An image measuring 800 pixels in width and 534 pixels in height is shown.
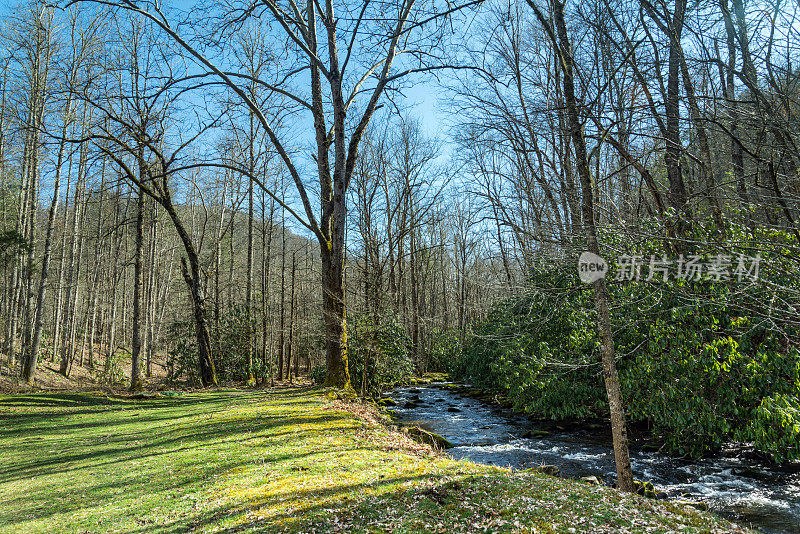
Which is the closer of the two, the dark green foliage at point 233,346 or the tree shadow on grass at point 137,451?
the tree shadow on grass at point 137,451

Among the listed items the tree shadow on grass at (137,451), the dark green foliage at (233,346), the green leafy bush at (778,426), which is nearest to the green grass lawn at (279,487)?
the tree shadow on grass at (137,451)

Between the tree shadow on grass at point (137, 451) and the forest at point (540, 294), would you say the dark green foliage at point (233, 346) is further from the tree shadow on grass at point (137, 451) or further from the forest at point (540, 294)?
the tree shadow on grass at point (137, 451)

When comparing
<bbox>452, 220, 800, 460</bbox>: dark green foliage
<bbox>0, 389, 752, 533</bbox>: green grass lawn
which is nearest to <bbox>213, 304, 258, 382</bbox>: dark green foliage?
<bbox>0, 389, 752, 533</bbox>: green grass lawn

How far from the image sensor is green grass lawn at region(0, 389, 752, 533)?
4094 millimetres

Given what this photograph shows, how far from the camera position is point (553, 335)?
504 inches

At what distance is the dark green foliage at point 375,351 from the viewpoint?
14.1m

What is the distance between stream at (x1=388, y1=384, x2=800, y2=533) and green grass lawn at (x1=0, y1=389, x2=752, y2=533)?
236 centimetres

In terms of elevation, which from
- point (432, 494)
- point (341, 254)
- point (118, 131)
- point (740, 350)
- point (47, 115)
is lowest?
point (432, 494)

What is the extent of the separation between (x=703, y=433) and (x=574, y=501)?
5.81 metres

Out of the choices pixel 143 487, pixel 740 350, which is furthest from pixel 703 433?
pixel 143 487

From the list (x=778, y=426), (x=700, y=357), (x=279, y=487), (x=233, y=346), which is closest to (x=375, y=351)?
(x=233, y=346)

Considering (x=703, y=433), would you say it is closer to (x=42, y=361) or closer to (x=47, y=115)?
(x=47, y=115)

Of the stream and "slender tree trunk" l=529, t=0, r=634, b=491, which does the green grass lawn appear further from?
the stream

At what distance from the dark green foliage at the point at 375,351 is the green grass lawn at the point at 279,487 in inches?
206
